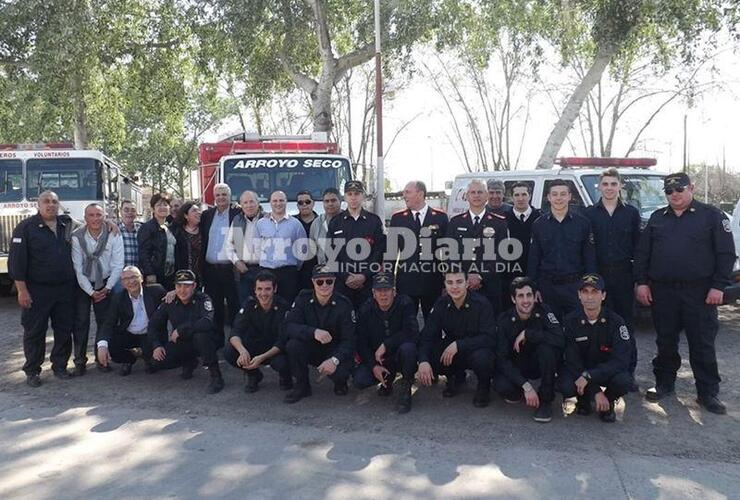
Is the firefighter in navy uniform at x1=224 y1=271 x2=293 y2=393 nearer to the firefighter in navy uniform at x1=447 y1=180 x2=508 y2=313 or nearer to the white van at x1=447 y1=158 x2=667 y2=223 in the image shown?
the firefighter in navy uniform at x1=447 y1=180 x2=508 y2=313

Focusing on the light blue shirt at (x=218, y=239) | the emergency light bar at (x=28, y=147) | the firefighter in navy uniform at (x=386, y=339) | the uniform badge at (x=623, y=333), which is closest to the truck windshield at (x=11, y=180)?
the emergency light bar at (x=28, y=147)

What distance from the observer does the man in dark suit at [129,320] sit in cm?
634

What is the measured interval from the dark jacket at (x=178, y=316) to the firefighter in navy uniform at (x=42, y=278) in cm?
87

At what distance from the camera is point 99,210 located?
6.49 metres

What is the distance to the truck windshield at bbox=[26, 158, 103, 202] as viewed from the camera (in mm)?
10711

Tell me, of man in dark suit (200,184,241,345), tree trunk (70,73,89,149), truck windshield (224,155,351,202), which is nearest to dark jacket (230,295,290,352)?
man in dark suit (200,184,241,345)

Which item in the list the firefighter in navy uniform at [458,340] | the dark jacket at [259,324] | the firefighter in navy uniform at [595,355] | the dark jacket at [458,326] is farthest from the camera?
the dark jacket at [259,324]

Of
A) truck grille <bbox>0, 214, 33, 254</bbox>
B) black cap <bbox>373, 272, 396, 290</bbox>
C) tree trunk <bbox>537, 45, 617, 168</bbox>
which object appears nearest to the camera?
black cap <bbox>373, 272, 396, 290</bbox>

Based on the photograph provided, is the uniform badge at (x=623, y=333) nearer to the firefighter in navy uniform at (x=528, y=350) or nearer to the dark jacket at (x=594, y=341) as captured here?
the dark jacket at (x=594, y=341)

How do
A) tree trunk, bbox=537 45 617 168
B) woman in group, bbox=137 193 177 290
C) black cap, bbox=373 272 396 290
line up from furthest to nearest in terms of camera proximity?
1. tree trunk, bbox=537 45 617 168
2. woman in group, bbox=137 193 177 290
3. black cap, bbox=373 272 396 290

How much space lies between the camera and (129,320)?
6.45 meters

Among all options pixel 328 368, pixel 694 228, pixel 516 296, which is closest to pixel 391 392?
pixel 328 368

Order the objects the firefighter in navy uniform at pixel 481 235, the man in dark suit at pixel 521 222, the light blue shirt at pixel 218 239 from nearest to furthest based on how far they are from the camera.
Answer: the firefighter in navy uniform at pixel 481 235 < the man in dark suit at pixel 521 222 < the light blue shirt at pixel 218 239

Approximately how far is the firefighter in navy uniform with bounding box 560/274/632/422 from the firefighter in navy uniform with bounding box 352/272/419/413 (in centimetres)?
125
